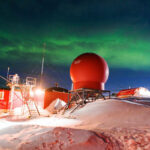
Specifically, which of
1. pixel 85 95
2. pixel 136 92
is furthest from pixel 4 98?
pixel 136 92

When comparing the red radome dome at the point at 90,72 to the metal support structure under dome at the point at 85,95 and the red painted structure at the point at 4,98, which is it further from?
the red painted structure at the point at 4,98

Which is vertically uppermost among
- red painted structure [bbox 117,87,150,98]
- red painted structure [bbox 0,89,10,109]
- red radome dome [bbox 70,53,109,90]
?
red radome dome [bbox 70,53,109,90]

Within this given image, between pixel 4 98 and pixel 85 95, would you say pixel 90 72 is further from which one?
pixel 4 98

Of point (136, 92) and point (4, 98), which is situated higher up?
point (136, 92)

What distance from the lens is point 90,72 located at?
14.9 meters

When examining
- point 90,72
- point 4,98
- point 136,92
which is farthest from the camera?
point 136,92

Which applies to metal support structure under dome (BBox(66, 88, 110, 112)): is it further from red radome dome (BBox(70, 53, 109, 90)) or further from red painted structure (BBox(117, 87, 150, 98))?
red painted structure (BBox(117, 87, 150, 98))

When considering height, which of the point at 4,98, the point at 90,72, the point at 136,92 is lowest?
the point at 4,98

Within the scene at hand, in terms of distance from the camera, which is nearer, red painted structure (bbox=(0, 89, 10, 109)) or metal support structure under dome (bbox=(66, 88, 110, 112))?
metal support structure under dome (bbox=(66, 88, 110, 112))

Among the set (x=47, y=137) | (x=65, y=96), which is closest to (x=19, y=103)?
(x=65, y=96)

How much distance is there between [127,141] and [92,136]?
1.17m

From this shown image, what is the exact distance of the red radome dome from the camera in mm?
14922

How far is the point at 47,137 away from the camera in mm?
5301

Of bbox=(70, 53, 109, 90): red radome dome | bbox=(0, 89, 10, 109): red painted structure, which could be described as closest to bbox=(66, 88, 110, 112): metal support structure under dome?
bbox=(70, 53, 109, 90): red radome dome
